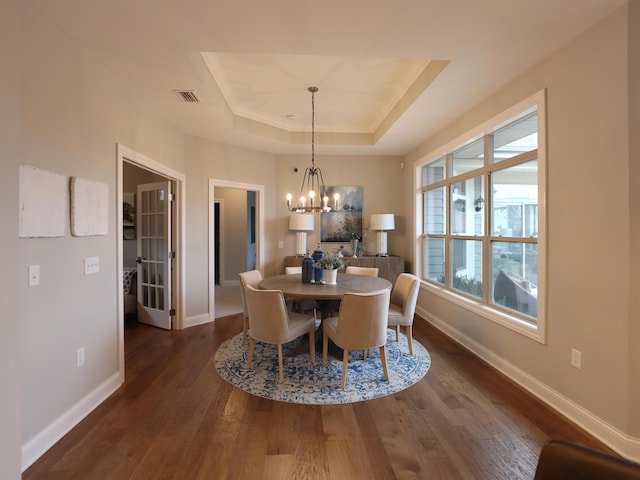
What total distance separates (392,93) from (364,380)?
314 centimetres

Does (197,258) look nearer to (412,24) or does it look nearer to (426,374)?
(426,374)

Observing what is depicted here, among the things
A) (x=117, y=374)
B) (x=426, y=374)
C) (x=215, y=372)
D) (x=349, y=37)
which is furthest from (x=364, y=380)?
(x=349, y=37)

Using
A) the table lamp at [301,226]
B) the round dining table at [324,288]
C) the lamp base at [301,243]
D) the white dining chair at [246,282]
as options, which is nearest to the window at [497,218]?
the round dining table at [324,288]

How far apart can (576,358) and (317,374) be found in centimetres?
197

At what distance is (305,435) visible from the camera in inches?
82.4

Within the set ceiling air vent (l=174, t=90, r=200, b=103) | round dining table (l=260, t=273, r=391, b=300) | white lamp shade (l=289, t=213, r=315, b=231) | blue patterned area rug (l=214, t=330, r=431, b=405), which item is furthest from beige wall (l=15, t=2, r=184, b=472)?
white lamp shade (l=289, t=213, r=315, b=231)

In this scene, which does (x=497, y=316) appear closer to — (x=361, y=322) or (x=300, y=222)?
(x=361, y=322)

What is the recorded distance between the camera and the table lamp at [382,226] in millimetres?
5180

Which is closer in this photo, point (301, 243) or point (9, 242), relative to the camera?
point (9, 242)

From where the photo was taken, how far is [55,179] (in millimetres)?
2035

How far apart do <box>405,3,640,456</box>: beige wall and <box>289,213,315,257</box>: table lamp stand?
128 inches

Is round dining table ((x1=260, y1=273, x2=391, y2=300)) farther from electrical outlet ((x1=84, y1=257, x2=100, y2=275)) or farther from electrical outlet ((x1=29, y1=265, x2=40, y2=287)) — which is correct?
electrical outlet ((x1=29, y1=265, x2=40, y2=287))

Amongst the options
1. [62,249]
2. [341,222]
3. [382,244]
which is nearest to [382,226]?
[382,244]

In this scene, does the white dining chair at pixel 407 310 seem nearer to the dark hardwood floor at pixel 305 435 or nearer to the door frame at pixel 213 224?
the dark hardwood floor at pixel 305 435
